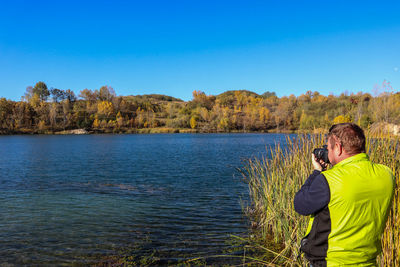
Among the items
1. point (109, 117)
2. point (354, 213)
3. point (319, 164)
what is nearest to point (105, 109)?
point (109, 117)

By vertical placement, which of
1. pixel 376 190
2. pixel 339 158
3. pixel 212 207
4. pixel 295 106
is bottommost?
pixel 212 207

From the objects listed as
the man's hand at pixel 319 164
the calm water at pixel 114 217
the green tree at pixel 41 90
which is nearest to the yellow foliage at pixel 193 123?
the green tree at pixel 41 90

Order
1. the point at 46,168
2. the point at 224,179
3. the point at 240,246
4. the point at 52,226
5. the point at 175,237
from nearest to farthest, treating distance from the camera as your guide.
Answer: the point at 240,246
the point at 175,237
the point at 52,226
the point at 224,179
the point at 46,168

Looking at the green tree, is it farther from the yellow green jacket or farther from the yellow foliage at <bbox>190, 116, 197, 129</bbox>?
the yellow green jacket

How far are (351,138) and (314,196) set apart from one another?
55 cm

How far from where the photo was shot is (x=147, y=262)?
5.68 metres

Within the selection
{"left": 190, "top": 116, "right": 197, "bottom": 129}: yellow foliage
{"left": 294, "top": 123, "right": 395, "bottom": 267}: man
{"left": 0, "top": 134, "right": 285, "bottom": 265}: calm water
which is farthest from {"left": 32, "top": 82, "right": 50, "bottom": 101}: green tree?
{"left": 294, "top": 123, "right": 395, "bottom": 267}: man

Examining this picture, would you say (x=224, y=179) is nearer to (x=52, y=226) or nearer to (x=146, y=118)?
(x=52, y=226)

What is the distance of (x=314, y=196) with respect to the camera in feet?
7.37

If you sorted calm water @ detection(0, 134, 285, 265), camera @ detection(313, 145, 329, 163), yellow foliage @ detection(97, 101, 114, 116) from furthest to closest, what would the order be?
yellow foliage @ detection(97, 101, 114, 116) < calm water @ detection(0, 134, 285, 265) < camera @ detection(313, 145, 329, 163)

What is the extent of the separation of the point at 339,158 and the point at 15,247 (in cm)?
718

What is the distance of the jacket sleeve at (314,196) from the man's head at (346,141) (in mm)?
265

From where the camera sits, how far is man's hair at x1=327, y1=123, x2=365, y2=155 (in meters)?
2.24

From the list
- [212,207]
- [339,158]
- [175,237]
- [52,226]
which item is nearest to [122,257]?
[175,237]
